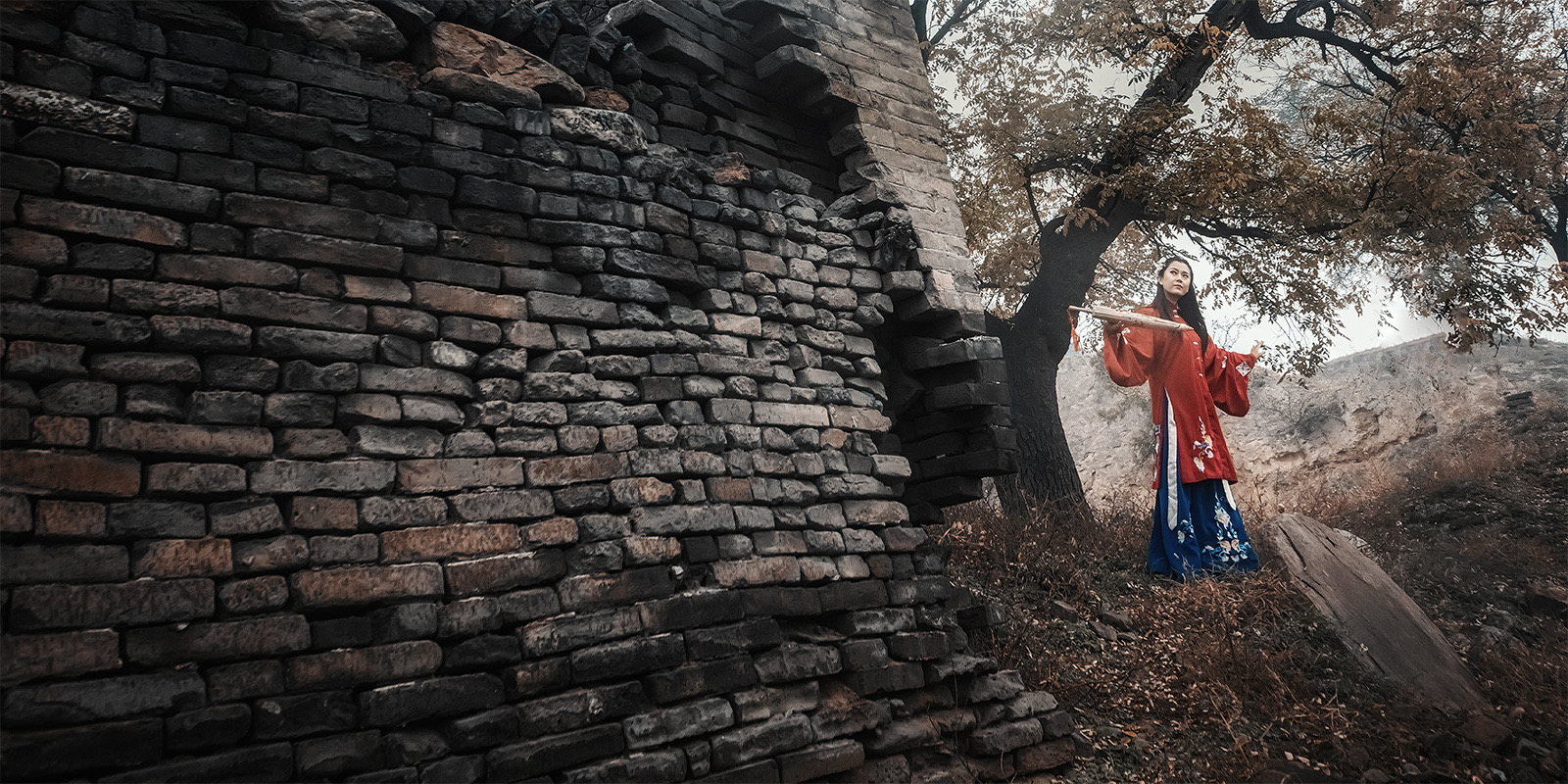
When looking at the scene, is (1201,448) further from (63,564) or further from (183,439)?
(63,564)

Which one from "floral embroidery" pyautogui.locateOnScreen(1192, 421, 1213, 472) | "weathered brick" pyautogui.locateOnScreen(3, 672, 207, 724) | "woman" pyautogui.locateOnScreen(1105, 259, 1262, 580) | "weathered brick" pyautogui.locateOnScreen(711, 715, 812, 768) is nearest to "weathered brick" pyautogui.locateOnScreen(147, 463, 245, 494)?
"weathered brick" pyautogui.locateOnScreen(3, 672, 207, 724)

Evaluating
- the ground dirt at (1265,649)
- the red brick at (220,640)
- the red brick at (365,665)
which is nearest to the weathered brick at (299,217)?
the red brick at (220,640)

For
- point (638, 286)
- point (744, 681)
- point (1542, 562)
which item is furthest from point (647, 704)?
point (1542, 562)

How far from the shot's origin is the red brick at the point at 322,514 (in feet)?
9.04

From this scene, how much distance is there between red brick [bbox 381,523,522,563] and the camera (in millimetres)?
2898

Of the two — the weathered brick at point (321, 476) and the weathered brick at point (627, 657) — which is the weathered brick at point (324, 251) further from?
the weathered brick at point (627, 657)

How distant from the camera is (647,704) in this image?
10.5 ft

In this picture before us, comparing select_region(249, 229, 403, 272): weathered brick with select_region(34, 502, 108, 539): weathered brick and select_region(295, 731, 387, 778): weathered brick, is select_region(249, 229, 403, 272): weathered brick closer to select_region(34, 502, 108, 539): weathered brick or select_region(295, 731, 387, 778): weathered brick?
select_region(34, 502, 108, 539): weathered brick

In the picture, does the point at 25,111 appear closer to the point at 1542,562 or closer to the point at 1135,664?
the point at 1135,664

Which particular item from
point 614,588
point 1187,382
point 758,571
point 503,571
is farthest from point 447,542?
point 1187,382

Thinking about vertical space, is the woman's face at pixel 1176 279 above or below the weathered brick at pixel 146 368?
above

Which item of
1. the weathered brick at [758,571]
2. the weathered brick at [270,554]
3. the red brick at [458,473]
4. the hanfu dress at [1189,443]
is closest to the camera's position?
the weathered brick at [270,554]

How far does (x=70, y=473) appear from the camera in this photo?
2447 millimetres

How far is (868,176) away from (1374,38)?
7.75 meters
